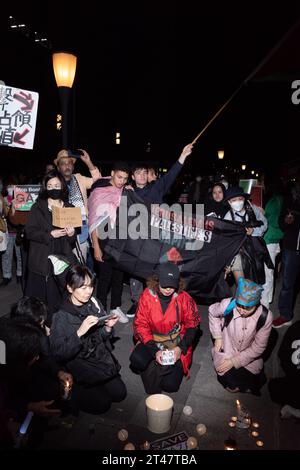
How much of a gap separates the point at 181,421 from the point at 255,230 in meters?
2.83

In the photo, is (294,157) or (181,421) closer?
(181,421)

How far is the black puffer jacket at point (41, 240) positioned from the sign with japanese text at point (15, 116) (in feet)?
2.92

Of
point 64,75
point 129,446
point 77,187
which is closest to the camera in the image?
point 129,446

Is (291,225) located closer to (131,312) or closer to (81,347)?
(131,312)

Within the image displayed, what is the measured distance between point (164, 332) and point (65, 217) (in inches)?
69.0

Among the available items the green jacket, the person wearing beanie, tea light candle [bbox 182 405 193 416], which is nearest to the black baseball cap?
tea light candle [bbox 182 405 193 416]

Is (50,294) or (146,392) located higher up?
(50,294)

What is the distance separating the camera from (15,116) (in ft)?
15.1

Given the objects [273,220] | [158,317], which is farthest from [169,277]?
[273,220]

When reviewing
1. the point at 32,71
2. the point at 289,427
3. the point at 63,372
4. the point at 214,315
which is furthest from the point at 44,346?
the point at 32,71

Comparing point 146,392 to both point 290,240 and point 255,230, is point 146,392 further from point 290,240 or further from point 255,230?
point 290,240

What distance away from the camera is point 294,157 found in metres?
27.1
